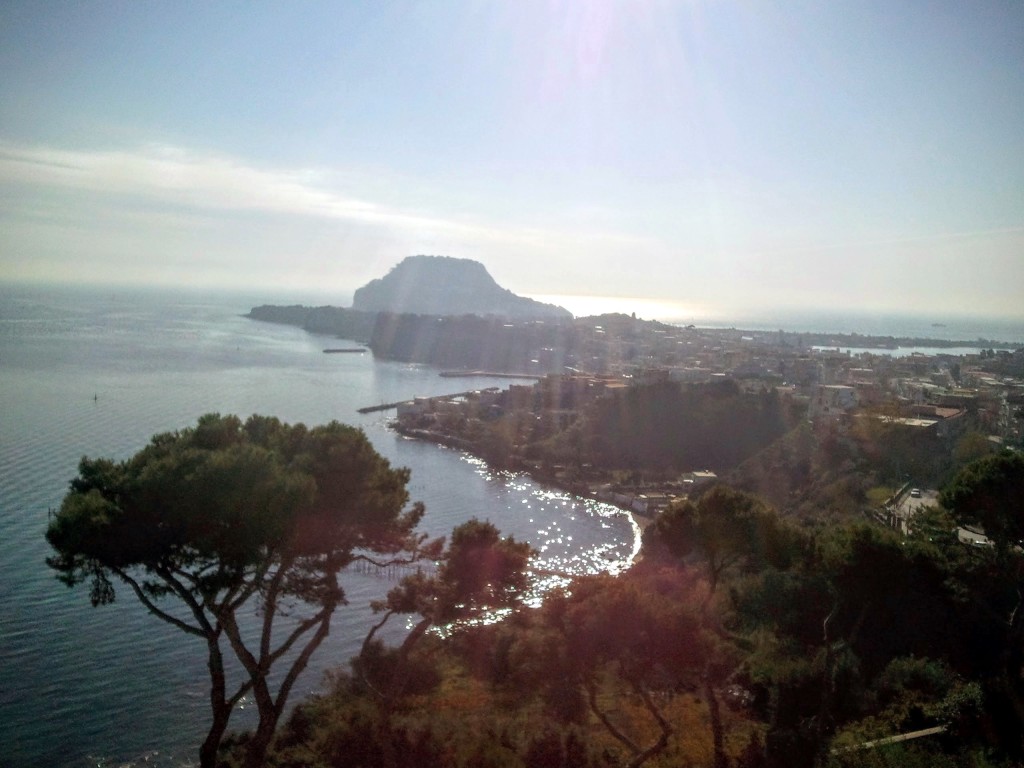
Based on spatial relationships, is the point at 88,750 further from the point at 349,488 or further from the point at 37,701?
the point at 349,488

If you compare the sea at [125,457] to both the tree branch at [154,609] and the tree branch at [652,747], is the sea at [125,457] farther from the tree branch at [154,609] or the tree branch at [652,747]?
the tree branch at [652,747]

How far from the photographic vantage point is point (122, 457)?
1326cm

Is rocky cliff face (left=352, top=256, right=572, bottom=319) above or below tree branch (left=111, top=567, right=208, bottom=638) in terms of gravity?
above

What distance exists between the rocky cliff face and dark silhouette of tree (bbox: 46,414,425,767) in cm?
5541

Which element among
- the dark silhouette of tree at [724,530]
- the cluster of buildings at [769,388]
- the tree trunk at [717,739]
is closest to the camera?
the tree trunk at [717,739]

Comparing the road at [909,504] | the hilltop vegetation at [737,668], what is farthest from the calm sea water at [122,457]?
the road at [909,504]

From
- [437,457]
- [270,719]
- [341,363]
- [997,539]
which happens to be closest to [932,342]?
[341,363]

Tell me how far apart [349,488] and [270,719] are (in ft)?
3.83

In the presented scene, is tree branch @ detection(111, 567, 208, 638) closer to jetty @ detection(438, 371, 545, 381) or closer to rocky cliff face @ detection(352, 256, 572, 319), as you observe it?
jetty @ detection(438, 371, 545, 381)

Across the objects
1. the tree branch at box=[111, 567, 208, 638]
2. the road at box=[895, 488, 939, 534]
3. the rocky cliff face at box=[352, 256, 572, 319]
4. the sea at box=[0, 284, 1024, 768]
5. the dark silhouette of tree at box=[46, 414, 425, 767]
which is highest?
the rocky cliff face at box=[352, 256, 572, 319]

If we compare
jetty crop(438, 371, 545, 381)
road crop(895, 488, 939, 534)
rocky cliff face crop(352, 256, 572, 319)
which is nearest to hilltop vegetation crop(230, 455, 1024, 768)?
road crop(895, 488, 939, 534)

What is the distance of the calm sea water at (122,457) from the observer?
5727 millimetres

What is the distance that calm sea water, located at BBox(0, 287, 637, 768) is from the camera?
5.73 m

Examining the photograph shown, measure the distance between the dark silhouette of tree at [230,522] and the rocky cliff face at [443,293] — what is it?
55.4 meters
